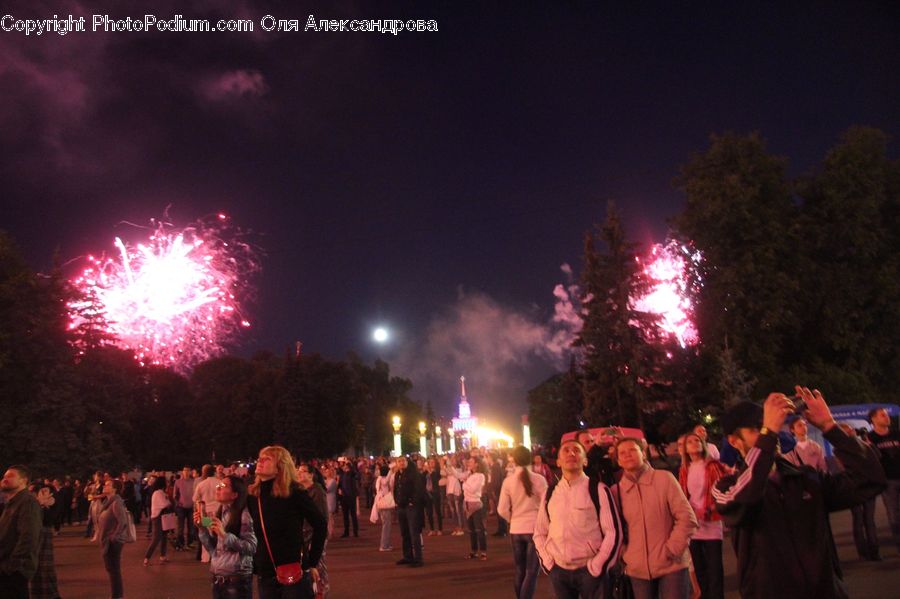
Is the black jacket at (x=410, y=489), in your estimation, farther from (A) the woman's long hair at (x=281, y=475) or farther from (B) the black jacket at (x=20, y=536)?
(A) the woman's long hair at (x=281, y=475)

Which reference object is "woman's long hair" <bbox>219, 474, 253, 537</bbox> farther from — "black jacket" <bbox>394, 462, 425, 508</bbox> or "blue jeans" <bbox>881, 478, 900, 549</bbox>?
"blue jeans" <bbox>881, 478, 900, 549</bbox>

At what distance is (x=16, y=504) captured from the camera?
24.0 ft

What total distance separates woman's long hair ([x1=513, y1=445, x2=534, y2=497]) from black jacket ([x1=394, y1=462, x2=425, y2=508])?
615cm

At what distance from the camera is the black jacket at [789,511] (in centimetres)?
381

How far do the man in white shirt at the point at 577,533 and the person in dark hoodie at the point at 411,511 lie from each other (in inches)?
341

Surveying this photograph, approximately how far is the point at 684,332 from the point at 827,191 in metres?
10.3

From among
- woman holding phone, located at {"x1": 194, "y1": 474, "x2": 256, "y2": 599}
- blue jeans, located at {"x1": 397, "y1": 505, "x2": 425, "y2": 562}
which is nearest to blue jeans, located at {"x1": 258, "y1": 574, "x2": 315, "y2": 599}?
woman holding phone, located at {"x1": 194, "y1": 474, "x2": 256, "y2": 599}

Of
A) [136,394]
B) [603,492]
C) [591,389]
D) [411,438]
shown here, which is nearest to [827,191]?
[591,389]

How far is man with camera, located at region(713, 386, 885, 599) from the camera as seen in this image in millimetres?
3799

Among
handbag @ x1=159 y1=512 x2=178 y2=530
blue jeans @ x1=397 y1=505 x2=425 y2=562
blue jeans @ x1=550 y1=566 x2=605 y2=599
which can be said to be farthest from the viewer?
handbag @ x1=159 y1=512 x2=178 y2=530

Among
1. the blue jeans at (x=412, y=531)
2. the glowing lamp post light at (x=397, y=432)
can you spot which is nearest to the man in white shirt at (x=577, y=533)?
the blue jeans at (x=412, y=531)

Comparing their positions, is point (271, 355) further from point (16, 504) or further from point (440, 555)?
point (16, 504)

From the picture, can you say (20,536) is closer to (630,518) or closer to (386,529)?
(630,518)

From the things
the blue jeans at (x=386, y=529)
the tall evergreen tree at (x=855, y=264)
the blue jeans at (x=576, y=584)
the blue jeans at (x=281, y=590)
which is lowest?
the blue jeans at (x=386, y=529)
